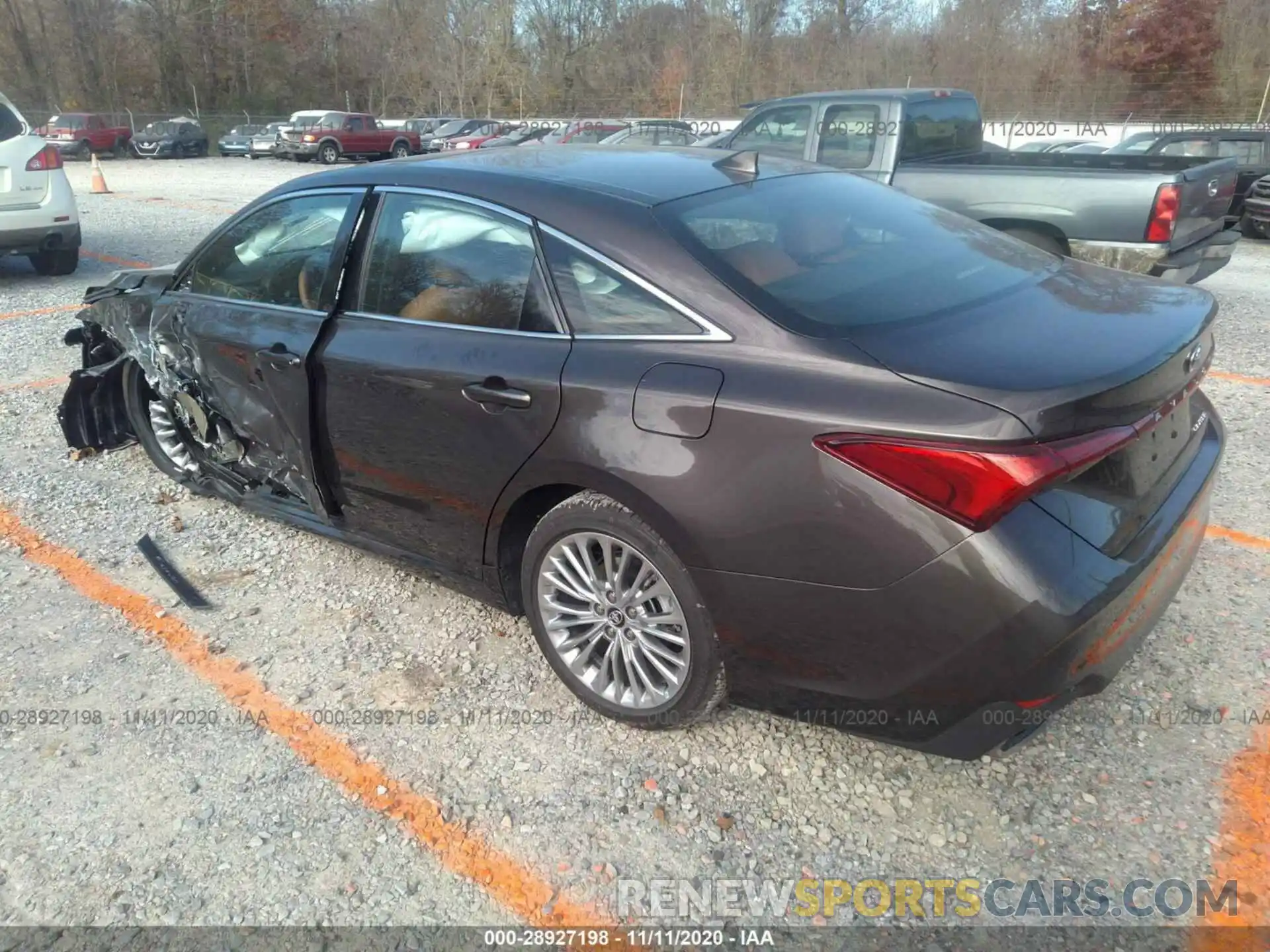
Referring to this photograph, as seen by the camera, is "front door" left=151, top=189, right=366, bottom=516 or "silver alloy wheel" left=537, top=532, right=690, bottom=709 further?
"front door" left=151, top=189, right=366, bottom=516

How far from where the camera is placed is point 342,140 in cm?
3148

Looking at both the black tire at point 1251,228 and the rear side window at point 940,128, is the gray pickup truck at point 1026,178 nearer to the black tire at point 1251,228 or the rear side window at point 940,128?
the rear side window at point 940,128

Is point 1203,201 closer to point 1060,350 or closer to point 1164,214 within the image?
point 1164,214

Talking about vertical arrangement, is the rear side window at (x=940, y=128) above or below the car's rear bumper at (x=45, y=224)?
above

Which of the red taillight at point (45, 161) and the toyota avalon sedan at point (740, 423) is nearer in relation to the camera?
the toyota avalon sedan at point (740, 423)

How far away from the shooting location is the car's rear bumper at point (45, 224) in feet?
29.7

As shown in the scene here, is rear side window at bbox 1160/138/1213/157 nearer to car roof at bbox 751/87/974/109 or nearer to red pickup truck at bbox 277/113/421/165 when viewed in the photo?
car roof at bbox 751/87/974/109

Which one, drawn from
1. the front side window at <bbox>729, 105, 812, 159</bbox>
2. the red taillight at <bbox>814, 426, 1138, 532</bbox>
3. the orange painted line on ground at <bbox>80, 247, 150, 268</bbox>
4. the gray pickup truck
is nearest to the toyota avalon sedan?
the red taillight at <bbox>814, 426, 1138, 532</bbox>

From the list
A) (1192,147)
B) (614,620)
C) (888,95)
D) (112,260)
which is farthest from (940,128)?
(112,260)

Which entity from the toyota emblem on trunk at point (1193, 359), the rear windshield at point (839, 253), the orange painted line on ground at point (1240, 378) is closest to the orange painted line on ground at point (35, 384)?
the rear windshield at point (839, 253)

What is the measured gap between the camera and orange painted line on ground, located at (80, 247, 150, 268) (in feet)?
35.0

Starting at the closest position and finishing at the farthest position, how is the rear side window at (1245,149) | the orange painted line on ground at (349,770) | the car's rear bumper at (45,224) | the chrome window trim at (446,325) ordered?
the orange painted line on ground at (349,770) → the chrome window trim at (446,325) → the car's rear bumper at (45,224) → the rear side window at (1245,149)

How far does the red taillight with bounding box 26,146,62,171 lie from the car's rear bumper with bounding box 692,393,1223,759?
959 cm

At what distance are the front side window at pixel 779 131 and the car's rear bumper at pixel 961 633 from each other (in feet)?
23.2
